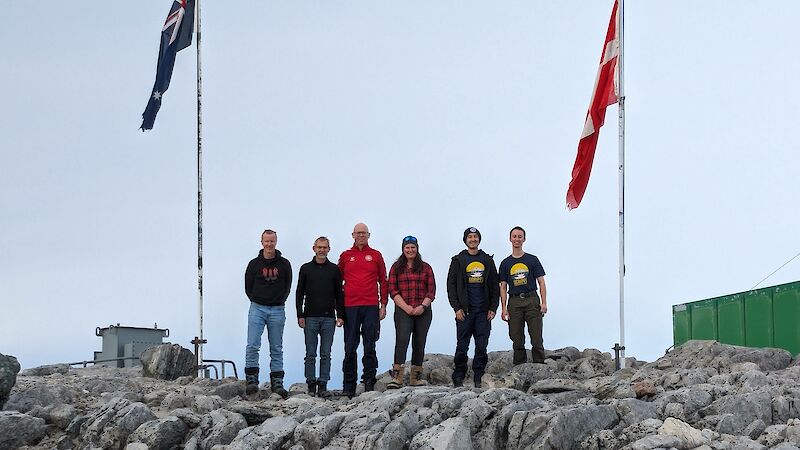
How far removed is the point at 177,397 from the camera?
14516 mm

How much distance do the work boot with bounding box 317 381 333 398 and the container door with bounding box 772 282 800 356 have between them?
948cm

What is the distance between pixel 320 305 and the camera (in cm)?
1495

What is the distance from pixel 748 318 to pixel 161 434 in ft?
44.0

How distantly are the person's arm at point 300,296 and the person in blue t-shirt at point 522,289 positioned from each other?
325 cm

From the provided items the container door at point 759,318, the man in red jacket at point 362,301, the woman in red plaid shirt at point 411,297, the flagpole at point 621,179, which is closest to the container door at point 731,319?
the container door at point 759,318

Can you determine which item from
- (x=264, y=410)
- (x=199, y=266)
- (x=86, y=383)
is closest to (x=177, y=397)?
(x=264, y=410)

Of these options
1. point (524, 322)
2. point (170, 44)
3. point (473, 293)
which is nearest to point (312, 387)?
point (473, 293)

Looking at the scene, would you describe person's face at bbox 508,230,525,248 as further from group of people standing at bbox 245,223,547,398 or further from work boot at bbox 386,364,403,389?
work boot at bbox 386,364,403,389

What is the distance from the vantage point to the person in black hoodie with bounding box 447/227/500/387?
50.1 feet

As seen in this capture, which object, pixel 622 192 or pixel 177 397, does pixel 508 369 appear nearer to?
pixel 622 192

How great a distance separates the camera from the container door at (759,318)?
66.8 ft

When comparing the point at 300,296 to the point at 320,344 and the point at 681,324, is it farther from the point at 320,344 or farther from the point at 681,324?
the point at 681,324

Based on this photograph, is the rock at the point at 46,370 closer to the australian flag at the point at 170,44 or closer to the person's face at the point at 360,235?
the australian flag at the point at 170,44

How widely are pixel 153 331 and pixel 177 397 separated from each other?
866 cm
